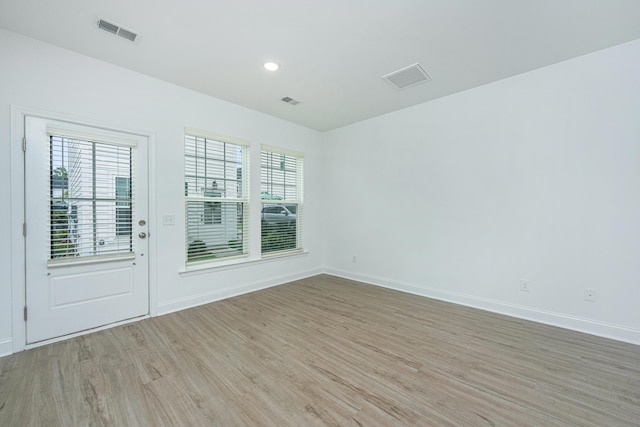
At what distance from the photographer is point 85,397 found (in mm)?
1843

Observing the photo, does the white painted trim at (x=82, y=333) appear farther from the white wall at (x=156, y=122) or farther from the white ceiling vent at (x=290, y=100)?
the white ceiling vent at (x=290, y=100)

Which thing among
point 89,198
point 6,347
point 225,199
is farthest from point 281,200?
point 6,347

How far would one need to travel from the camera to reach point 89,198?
2803 millimetres

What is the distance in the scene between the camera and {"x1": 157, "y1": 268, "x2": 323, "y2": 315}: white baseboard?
3354 mm

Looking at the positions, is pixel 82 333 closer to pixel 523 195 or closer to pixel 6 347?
pixel 6 347

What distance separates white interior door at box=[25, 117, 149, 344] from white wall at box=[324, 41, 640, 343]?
350 cm

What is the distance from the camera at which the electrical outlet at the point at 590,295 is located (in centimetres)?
277

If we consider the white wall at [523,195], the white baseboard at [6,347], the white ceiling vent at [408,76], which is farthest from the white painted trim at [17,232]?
the white wall at [523,195]

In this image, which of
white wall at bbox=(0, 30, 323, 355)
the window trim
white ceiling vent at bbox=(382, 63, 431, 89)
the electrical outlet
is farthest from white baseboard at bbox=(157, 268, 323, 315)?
the electrical outlet

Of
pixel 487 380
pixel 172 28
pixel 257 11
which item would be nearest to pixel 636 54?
pixel 487 380

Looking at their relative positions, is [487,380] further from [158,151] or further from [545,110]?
[158,151]

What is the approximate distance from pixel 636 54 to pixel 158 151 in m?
5.17

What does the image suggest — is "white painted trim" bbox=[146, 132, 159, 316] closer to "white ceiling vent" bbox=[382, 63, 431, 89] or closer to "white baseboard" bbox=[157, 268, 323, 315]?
"white baseboard" bbox=[157, 268, 323, 315]

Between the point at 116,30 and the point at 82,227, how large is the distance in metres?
1.96
